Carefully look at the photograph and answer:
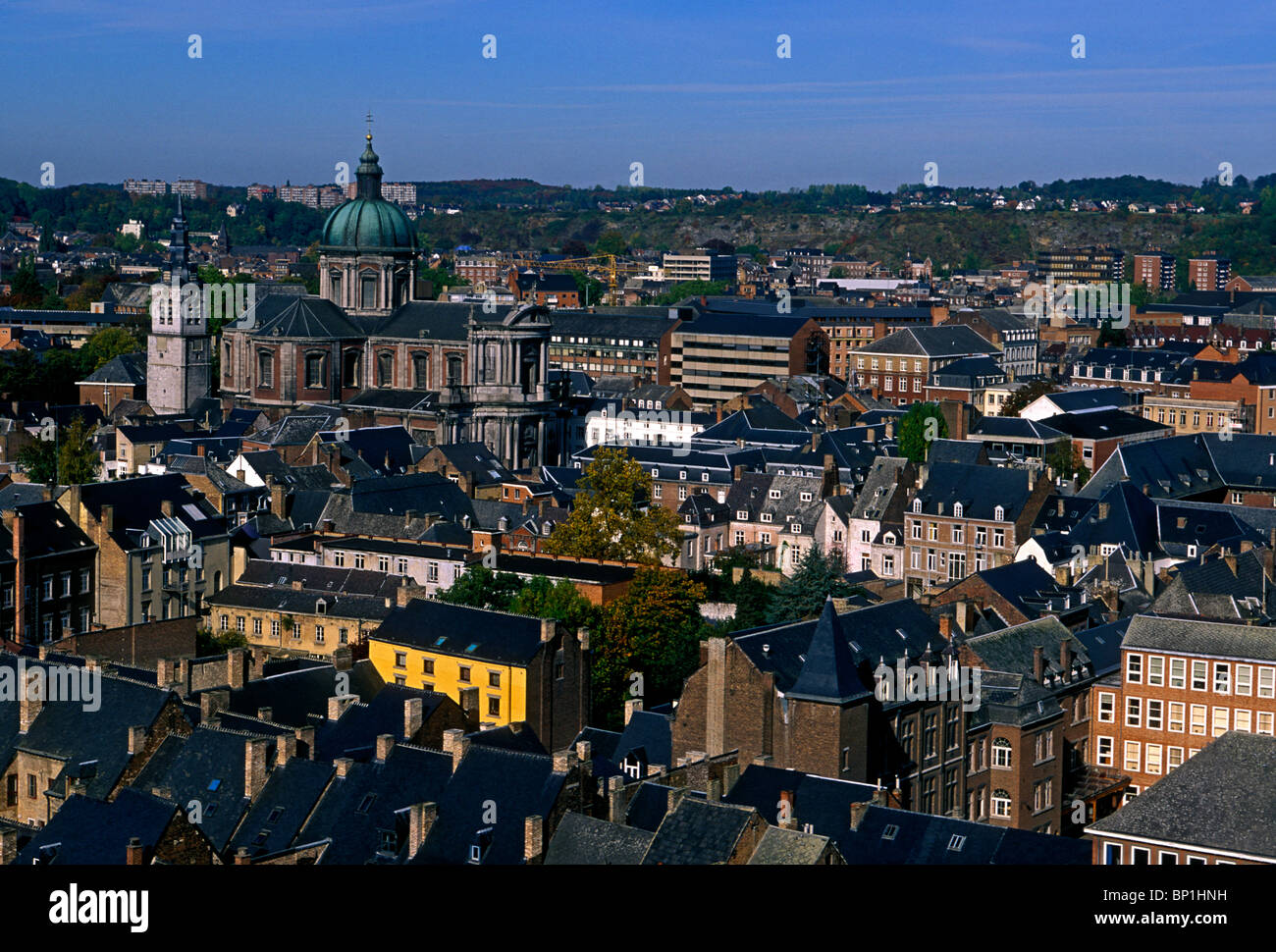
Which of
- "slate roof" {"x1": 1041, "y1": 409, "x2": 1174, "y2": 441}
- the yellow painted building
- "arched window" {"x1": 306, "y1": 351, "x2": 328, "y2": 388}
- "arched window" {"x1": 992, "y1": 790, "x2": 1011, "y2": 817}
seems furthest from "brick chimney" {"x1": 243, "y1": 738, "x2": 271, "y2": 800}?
"arched window" {"x1": 306, "y1": 351, "x2": 328, "y2": 388}

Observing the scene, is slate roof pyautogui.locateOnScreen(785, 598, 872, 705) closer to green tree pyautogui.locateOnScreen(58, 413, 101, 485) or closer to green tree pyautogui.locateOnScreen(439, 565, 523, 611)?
green tree pyautogui.locateOnScreen(439, 565, 523, 611)

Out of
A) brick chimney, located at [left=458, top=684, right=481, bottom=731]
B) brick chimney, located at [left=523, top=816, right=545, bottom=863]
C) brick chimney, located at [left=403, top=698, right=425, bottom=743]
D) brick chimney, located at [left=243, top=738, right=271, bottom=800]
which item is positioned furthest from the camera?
brick chimney, located at [left=458, top=684, right=481, bottom=731]

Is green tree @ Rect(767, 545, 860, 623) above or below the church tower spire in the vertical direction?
below

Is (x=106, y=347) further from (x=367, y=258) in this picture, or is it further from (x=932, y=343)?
(x=932, y=343)

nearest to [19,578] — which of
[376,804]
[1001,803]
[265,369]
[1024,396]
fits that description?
[376,804]

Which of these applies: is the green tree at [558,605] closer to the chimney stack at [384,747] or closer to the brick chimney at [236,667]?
the brick chimney at [236,667]

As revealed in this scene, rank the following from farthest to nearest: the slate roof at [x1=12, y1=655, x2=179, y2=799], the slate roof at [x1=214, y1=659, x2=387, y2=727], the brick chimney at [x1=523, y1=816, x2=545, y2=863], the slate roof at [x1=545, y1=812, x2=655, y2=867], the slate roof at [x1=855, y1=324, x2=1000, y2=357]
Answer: the slate roof at [x1=855, y1=324, x2=1000, y2=357]
the slate roof at [x1=214, y1=659, x2=387, y2=727]
the slate roof at [x1=12, y1=655, x2=179, y2=799]
the brick chimney at [x1=523, y1=816, x2=545, y2=863]
the slate roof at [x1=545, y1=812, x2=655, y2=867]
